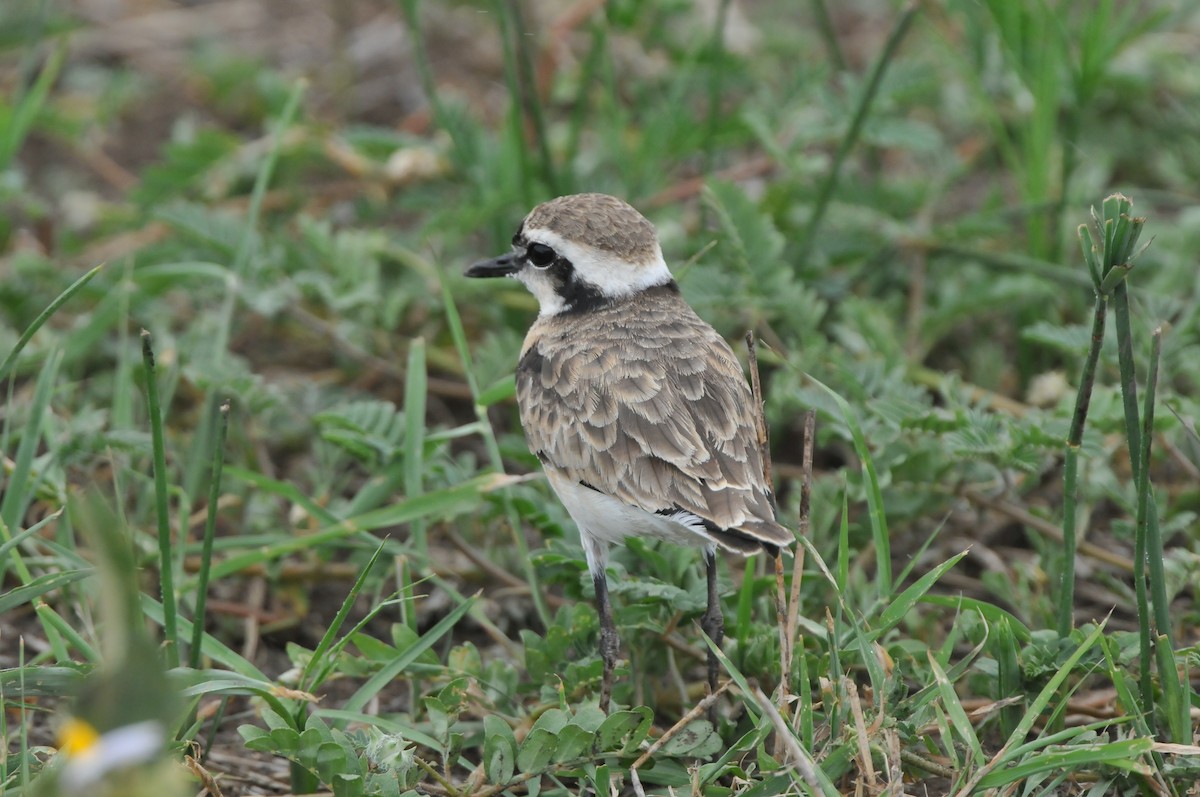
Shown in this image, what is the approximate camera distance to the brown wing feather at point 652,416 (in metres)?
3.49

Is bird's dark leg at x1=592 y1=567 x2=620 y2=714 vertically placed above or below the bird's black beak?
below

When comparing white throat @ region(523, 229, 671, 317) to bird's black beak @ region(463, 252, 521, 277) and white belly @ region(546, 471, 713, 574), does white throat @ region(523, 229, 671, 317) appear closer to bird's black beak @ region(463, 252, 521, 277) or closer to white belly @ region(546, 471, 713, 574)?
bird's black beak @ region(463, 252, 521, 277)

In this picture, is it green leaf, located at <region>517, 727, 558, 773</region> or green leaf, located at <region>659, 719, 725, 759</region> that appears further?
green leaf, located at <region>659, 719, 725, 759</region>

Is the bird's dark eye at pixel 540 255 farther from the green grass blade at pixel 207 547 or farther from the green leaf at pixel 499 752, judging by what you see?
the green leaf at pixel 499 752

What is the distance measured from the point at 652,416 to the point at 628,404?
83 millimetres

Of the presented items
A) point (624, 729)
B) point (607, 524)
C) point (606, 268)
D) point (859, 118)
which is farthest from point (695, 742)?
point (859, 118)

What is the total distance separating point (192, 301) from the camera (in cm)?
571

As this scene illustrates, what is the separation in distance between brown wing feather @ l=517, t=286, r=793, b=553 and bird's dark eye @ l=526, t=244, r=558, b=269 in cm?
26

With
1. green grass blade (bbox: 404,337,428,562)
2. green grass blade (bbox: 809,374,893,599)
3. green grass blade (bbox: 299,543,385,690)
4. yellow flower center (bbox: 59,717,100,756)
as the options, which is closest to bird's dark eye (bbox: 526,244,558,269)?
green grass blade (bbox: 404,337,428,562)

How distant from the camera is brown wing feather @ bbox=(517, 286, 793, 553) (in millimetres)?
3490

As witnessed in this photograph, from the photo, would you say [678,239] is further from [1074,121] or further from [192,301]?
[192,301]

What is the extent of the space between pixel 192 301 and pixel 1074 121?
369 centimetres

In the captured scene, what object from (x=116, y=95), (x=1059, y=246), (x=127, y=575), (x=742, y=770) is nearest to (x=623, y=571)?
(x=742, y=770)

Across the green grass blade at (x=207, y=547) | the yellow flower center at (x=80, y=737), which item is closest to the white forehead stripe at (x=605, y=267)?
the green grass blade at (x=207, y=547)
